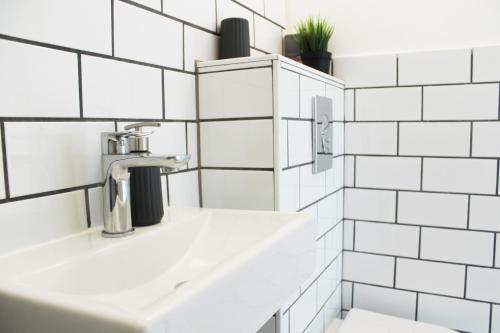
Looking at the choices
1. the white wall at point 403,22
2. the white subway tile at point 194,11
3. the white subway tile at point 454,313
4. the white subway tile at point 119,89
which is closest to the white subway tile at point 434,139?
the white wall at point 403,22

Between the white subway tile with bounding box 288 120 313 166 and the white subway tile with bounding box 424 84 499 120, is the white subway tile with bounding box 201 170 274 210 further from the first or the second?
the white subway tile with bounding box 424 84 499 120

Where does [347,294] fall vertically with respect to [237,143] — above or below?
below

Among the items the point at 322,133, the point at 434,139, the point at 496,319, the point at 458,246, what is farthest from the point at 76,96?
the point at 496,319

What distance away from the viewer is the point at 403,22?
1.31 m

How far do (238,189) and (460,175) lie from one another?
0.74m

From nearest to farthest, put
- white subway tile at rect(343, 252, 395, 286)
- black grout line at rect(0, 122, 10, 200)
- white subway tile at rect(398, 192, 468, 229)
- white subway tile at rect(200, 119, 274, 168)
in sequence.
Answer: black grout line at rect(0, 122, 10, 200)
white subway tile at rect(200, 119, 274, 168)
white subway tile at rect(398, 192, 468, 229)
white subway tile at rect(343, 252, 395, 286)

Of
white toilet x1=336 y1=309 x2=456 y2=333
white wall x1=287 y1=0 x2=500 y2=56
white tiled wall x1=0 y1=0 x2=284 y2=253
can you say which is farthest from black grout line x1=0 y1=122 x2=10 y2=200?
white wall x1=287 y1=0 x2=500 y2=56

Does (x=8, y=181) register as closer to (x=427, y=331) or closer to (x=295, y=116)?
(x=295, y=116)

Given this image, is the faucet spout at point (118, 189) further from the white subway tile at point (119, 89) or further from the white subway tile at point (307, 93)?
the white subway tile at point (307, 93)

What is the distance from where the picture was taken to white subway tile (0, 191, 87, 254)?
0.57 metres

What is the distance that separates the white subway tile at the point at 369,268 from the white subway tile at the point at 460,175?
29cm

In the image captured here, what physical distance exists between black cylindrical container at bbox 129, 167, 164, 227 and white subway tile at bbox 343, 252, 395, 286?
887mm

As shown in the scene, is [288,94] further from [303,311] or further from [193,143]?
[303,311]

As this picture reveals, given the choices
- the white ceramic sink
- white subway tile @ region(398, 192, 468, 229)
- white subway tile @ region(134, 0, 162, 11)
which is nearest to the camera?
the white ceramic sink
